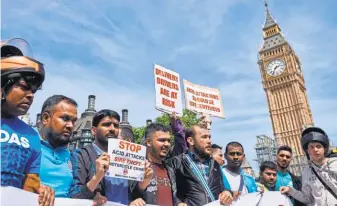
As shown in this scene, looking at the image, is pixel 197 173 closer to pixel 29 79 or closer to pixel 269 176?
pixel 269 176

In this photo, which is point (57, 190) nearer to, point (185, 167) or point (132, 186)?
point (132, 186)

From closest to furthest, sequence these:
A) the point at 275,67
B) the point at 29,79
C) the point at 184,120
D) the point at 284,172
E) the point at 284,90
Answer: the point at 29,79 < the point at 284,172 < the point at 184,120 < the point at 284,90 < the point at 275,67

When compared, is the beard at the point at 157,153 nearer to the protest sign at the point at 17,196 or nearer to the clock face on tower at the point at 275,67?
the protest sign at the point at 17,196

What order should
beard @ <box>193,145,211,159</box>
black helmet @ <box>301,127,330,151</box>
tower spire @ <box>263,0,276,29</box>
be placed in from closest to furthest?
black helmet @ <box>301,127,330,151</box>, beard @ <box>193,145,211,159</box>, tower spire @ <box>263,0,276,29</box>

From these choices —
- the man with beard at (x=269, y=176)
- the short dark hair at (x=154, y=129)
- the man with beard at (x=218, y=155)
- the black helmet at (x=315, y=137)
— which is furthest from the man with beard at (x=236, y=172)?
the short dark hair at (x=154, y=129)

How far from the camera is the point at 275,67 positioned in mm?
62719

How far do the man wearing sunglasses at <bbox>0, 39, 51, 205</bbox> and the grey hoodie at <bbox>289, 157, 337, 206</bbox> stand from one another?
8.22 ft

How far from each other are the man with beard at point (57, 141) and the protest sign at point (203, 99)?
2654mm

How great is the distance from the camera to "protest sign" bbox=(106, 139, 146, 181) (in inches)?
98.8

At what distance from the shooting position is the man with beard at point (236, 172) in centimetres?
395

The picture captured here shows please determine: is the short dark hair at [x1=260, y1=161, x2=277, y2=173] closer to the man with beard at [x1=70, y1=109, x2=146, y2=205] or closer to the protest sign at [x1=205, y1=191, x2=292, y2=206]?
the protest sign at [x1=205, y1=191, x2=292, y2=206]

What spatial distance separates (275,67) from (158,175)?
208 feet

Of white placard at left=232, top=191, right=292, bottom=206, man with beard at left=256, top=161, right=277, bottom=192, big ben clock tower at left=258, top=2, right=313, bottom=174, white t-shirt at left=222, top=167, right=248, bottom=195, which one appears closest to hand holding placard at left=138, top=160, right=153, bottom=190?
white placard at left=232, top=191, right=292, bottom=206

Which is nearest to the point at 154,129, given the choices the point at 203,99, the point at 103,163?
the point at 103,163
